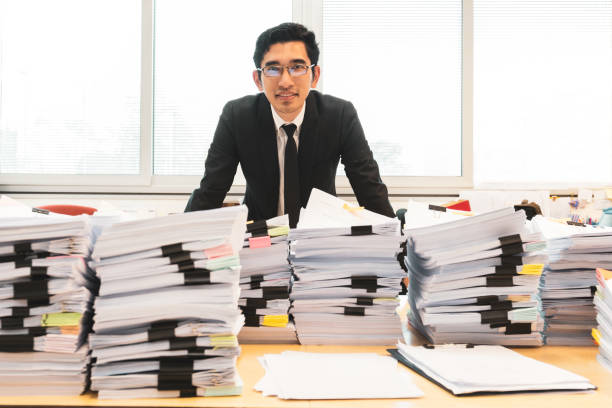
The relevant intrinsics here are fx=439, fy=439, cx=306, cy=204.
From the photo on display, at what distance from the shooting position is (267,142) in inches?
79.8

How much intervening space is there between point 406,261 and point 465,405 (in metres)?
0.43

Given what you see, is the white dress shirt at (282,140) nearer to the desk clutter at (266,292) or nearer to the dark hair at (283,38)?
the dark hair at (283,38)

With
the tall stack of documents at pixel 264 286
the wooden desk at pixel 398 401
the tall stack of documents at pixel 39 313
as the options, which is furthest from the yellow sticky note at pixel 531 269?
the tall stack of documents at pixel 39 313

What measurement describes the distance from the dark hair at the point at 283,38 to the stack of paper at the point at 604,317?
4.42ft

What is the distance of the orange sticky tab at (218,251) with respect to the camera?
0.72 meters

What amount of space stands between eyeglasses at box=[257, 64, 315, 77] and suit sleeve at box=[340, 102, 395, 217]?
1.28ft

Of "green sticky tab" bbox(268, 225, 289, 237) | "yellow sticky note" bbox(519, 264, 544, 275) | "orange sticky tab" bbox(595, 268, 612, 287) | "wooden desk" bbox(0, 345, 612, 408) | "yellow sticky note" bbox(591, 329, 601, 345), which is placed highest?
"green sticky tab" bbox(268, 225, 289, 237)

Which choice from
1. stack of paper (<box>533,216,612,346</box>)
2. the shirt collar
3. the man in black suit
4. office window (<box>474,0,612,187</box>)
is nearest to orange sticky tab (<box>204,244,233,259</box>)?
stack of paper (<box>533,216,612,346</box>)

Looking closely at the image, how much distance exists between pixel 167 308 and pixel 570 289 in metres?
0.86

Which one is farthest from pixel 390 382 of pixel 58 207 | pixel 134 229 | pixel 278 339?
pixel 58 207

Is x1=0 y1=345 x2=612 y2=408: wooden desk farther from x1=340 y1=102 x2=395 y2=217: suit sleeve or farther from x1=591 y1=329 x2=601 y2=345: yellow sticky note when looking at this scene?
x1=340 y1=102 x2=395 y2=217: suit sleeve

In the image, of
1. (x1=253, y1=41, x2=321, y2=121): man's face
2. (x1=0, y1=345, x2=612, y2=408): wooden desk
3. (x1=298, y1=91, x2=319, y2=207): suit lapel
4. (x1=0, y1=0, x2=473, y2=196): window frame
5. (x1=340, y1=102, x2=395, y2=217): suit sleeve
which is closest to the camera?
(x1=0, y1=345, x2=612, y2=408): wooden desk

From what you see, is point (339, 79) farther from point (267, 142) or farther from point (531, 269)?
point (531, 269)

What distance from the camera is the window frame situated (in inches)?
139
